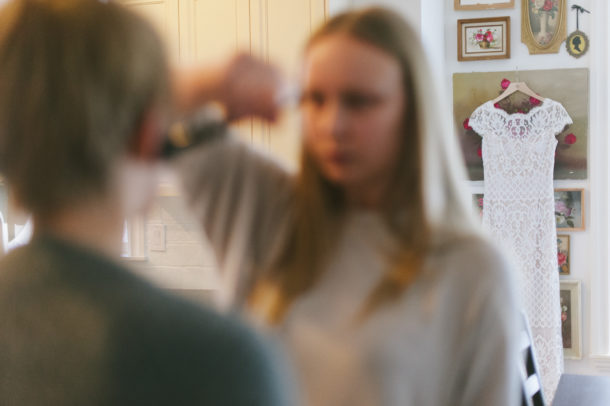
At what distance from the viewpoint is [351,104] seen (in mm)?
792

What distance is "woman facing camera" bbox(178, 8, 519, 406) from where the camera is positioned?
2.58 feet

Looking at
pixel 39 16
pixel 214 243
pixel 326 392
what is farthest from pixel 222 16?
pixel 39 16

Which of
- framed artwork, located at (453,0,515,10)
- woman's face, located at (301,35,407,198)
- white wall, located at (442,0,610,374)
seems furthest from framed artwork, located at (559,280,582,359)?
woman's face, located at (301,35,407,198)

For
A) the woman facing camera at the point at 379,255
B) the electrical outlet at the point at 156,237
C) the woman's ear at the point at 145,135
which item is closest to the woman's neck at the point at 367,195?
the woman facing camera at the point at 379,255

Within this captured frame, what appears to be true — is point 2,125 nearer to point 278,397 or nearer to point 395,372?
point 278,397

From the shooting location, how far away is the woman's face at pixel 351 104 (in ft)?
2.56

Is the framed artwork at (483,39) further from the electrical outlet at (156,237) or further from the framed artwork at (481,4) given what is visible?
the electrical outlet at (156,237)

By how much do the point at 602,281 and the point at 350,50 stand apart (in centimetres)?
253

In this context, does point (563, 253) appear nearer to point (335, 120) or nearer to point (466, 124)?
point (466, 124)

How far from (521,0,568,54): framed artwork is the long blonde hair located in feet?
7.52

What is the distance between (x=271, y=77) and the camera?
779 mm

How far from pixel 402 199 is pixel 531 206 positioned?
2.20 m

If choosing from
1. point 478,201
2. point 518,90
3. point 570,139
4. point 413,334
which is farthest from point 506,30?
point 413,334

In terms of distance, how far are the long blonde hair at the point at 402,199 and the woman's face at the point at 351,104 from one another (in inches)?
0.7
